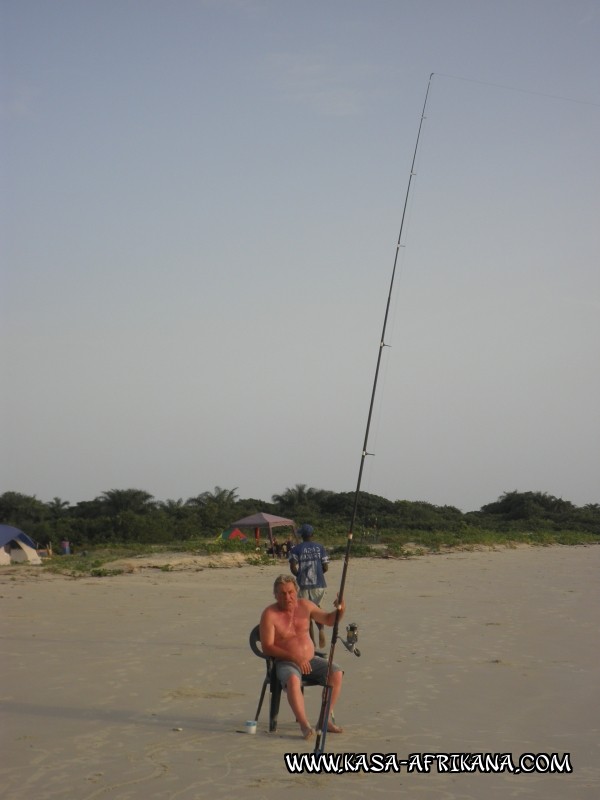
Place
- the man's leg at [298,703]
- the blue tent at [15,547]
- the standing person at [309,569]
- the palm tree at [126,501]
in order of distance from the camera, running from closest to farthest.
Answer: the man's leg at [298,703]
the standing person at [309,569]
the blue tent at [15,547]
the palm tree at [126,501]

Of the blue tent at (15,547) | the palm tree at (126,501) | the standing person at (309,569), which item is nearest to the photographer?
the standing person at (309,569)

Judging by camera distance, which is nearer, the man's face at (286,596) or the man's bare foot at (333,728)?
the man's bare foot at (333,728)

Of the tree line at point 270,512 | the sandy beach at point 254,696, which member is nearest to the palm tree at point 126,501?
the tree line at point 270,512

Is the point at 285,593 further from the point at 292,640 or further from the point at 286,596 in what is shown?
the point at 292,640

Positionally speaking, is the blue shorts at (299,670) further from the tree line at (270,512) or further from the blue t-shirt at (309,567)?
the tree line at (270,512)

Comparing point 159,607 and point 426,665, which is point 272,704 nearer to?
point 426,665

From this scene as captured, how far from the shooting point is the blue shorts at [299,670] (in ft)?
19.4

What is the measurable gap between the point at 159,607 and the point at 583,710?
22.5ft

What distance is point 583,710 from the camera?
6.52 m

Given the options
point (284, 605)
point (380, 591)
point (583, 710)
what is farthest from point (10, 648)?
point (380, 591)

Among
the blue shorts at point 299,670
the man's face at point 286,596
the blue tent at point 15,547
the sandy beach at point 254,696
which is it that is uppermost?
the man's face at point 286,596

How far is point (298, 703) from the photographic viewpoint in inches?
227

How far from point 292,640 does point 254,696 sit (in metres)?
1.11

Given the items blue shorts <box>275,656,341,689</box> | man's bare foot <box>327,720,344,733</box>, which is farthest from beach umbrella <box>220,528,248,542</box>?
man's bare foot <box>327,720,344,733</box>
